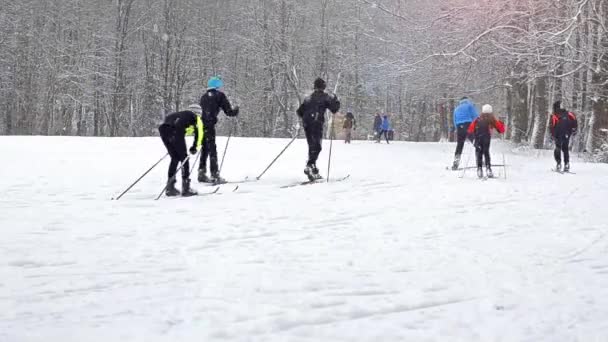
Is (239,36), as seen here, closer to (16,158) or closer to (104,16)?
(104,16)

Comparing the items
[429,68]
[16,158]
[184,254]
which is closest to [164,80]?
[429,68]

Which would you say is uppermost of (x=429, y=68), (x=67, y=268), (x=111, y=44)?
(x=111, y=44)

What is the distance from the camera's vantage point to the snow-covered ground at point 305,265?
10.1 feet

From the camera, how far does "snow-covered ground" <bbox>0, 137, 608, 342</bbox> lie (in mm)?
3086

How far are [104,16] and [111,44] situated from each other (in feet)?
6.59

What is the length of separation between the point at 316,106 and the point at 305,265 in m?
6.18

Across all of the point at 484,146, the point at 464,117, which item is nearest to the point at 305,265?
the point at 484,146

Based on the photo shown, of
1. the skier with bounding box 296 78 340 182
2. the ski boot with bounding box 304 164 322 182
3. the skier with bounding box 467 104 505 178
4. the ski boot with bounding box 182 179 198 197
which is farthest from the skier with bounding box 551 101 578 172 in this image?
the ski boot with bounding box 182 179 198 197

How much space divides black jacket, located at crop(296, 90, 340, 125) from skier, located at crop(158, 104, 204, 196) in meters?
2.38

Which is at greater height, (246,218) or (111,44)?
(111,44)

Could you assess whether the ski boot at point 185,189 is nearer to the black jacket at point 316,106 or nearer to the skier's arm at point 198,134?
the skier's arm at point 198,134

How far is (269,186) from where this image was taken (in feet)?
31.7

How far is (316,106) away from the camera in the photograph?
10141 millimetres

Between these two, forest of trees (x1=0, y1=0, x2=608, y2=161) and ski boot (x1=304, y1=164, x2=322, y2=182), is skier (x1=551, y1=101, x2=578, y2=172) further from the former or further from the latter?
forest of trees (x1=0, y1=0, x2=608, y2=161)
